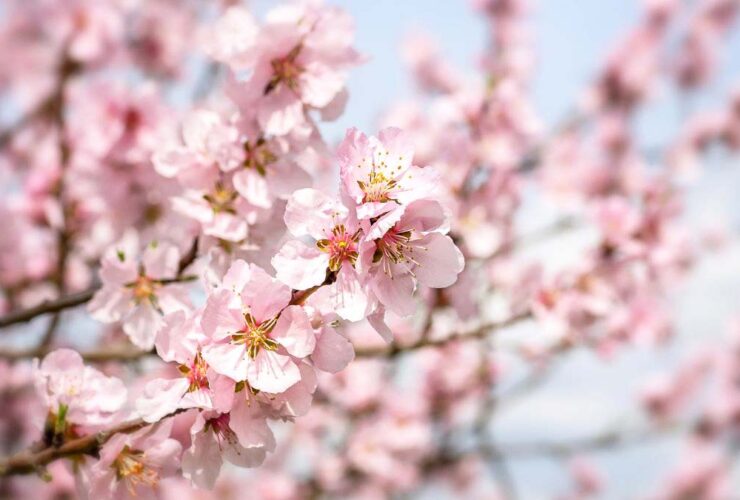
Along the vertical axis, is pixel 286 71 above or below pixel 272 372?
above

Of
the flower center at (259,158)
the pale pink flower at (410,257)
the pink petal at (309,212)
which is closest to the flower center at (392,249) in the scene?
the pale pink flower at (410,257)

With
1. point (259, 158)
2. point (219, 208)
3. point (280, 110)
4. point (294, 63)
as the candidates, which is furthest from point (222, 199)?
point (294, 63)

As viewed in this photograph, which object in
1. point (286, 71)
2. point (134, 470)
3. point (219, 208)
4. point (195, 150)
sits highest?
point (286, 71)

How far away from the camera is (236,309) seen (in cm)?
123

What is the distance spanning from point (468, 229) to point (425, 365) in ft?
10.6

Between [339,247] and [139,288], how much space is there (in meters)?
0.73

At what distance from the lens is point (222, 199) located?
170 cm

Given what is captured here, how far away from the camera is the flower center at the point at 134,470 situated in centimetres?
137

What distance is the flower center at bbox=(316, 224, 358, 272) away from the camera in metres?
1.24

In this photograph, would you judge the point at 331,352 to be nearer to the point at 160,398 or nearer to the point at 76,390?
the point at 160,398

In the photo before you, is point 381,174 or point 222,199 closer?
point 381,174

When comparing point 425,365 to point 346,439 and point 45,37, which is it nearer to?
point 346,439

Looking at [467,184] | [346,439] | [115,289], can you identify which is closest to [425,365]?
[346,439]

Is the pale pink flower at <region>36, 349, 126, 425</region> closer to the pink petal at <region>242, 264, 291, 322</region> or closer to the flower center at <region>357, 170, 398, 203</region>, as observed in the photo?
the pink petal at <region>242, 264, 291, 322</region>
